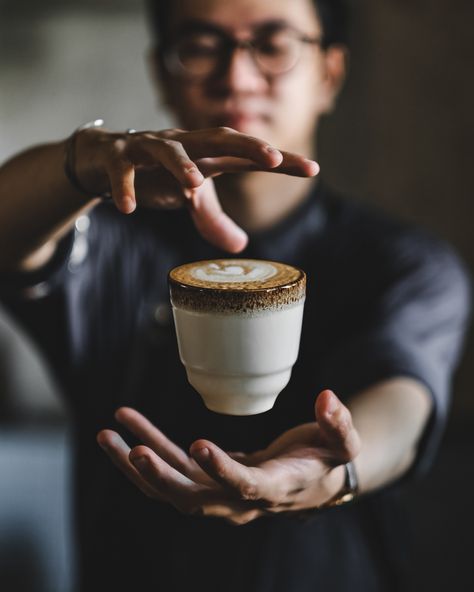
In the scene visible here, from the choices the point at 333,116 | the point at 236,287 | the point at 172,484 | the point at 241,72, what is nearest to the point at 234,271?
the point at 236,287

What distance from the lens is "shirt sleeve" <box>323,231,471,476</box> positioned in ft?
2.07

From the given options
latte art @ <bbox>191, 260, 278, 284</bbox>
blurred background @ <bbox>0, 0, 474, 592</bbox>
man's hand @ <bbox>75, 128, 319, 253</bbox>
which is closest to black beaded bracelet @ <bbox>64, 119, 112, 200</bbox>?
man's hand @ <bbox>75, 128, 319, 253</bbox>

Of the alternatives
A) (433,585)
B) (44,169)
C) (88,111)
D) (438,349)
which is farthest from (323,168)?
(44,169)

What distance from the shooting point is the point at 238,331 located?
38 cm

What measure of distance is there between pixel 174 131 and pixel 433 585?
109cm

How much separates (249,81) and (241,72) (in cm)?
2

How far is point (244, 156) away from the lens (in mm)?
390

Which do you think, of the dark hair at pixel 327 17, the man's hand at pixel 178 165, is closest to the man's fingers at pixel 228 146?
the man's hand at pixel 178 165

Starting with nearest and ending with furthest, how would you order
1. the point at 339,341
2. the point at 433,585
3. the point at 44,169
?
the point at 44,169 < the point at 339,341 < the point at 433,585

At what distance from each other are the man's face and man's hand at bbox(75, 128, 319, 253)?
0.20 m

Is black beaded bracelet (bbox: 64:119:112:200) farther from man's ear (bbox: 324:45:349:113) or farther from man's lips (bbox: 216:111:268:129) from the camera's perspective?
man's ear (bbox: 324:45:349:113)

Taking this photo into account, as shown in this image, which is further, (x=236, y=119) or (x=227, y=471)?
(x=236, y=119)

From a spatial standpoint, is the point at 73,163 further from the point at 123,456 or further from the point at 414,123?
the point at 414,123

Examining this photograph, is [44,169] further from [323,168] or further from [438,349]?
[323,168]
